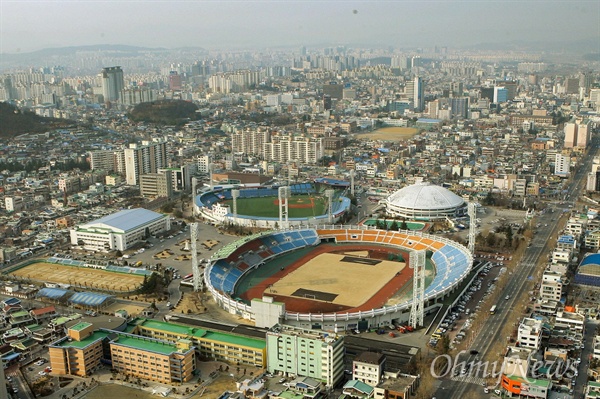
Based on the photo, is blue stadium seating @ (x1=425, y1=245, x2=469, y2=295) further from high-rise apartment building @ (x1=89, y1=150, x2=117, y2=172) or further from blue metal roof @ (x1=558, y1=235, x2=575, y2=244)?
high-rise apartment building @ (x1=89, y1=150, x2=117, y2=172)

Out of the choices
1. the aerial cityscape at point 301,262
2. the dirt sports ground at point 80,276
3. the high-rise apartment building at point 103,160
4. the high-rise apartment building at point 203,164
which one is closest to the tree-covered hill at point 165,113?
the aerial cityscape at point 301,262

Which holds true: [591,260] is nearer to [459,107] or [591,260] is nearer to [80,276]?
[80,276]

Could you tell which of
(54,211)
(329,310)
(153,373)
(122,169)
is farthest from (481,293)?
(122,169)

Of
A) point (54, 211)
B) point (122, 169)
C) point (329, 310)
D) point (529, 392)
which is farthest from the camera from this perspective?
point (122, 169)

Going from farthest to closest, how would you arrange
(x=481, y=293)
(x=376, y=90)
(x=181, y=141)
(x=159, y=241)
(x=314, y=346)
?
1. (x=376, y=90)
2. (x=181, y=141)
3. (x=159, y=241)
4. (x=481, y=293)
5. (x=314, y=346)

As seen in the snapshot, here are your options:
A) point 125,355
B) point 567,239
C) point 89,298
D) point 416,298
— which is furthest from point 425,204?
point 125,355

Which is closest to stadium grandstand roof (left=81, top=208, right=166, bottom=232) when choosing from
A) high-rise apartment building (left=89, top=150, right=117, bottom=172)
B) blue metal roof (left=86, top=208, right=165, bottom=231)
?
blue metal roof (left=86, top=208, right=165, bottom=231)

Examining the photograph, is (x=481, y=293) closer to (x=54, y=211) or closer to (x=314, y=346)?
(x=314, y=346)
